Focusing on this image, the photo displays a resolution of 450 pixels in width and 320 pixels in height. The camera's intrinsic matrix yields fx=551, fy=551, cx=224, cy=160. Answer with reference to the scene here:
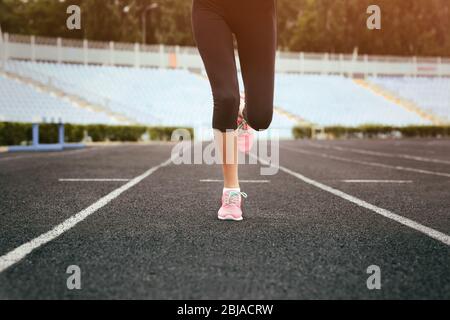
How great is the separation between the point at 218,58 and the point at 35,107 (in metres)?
34.6

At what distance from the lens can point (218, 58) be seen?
4.18 m

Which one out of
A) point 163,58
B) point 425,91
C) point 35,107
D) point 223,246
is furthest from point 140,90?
point 223,246

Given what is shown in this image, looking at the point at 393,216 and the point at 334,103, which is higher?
the point at 334,103

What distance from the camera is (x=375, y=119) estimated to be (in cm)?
5084

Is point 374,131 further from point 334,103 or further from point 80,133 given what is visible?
point 80,133

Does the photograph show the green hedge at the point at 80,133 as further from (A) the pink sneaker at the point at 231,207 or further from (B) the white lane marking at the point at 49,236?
(A) the pink sneaker at the point at 231,207

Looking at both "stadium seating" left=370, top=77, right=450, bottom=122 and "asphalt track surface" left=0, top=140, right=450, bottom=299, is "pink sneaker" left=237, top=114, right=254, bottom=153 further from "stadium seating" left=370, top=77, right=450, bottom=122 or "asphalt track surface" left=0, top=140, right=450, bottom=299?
"stadium seating" left=370, top=77, right=450, bottom=122

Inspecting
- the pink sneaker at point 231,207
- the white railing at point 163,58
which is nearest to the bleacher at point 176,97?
the white railing at point 163,58

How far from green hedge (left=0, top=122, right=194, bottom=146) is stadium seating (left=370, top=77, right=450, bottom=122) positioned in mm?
27548

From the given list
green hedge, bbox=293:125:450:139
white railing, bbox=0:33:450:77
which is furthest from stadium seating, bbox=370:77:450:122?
green hedge, bbox=293:125:450:139

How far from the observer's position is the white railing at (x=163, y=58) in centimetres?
4562

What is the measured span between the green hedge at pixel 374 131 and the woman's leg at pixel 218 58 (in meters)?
39.7

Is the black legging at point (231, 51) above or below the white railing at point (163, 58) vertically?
below

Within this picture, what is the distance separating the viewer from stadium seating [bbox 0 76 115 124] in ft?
116
